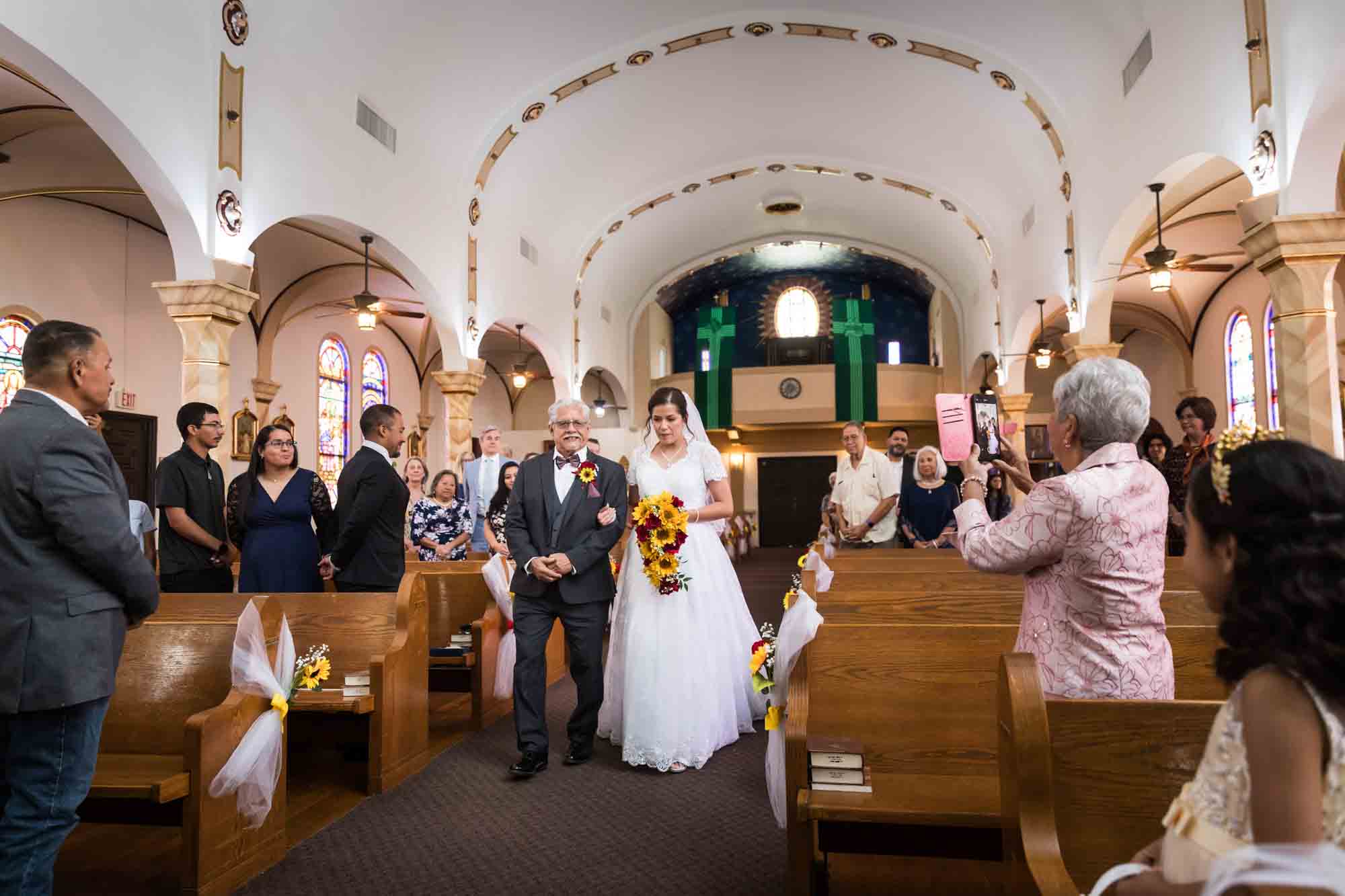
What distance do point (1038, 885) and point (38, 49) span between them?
6736 mm

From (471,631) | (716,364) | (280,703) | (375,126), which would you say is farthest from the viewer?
(716,364)

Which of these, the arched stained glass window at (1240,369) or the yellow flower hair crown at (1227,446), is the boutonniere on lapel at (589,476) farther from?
the arched stained glass window at (1240,369)

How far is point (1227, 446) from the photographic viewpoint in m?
1.36

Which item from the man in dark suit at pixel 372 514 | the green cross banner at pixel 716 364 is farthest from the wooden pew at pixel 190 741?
the green cross banner at pixel 716 364

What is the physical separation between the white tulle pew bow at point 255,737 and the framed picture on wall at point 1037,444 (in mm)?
17483

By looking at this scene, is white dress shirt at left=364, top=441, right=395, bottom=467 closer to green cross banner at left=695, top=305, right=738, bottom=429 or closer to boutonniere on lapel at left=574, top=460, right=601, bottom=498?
boutonniere on lapel at left=574, top=460, right=601, bottom=498

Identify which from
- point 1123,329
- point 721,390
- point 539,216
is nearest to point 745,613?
point 539,216

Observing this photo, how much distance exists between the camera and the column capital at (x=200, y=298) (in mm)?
7059

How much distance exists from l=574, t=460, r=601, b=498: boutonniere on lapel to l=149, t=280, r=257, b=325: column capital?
13.8 feet

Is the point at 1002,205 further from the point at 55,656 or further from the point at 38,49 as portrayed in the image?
the point at 55,656

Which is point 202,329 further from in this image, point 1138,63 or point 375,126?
point 1138,63

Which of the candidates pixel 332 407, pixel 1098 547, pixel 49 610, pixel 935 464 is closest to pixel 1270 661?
pixel 1098 547

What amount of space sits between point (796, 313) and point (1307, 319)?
17.0m

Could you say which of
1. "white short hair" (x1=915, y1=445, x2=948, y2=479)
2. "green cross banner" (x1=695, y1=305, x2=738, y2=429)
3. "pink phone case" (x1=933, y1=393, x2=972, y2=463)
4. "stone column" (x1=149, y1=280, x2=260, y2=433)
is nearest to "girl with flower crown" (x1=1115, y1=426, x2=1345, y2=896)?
"pink phone case" (x1=933, y1=393, x2=972, y2=463)
